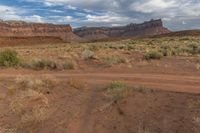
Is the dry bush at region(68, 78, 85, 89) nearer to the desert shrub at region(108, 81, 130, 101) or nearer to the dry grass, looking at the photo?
the dry grass

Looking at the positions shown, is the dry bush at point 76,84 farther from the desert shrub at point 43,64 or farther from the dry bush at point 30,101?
the desert shrub at point 43,64

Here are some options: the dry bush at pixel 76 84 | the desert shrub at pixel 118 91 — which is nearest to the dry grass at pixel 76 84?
the dry bush at pixel 76 84

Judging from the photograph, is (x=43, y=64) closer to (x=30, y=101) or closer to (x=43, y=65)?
(x=43, y=65)

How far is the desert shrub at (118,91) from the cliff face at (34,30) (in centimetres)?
13792

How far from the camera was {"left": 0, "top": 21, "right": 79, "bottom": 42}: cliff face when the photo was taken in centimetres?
15593

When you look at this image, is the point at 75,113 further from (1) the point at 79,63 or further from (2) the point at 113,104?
(1) the point at 79,63

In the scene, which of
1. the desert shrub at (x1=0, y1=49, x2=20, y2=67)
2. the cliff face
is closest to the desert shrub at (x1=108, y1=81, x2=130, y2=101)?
the desert shrub at (x1=0, y1=49, x2=20, y2=67)

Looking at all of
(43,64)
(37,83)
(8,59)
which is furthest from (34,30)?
(37,83)

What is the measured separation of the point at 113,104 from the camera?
12.1 m

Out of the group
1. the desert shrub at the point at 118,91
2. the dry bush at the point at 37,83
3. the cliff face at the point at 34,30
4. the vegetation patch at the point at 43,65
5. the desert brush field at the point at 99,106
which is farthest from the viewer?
the cliff face at the point at 34,30

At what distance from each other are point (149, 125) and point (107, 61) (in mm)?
15113

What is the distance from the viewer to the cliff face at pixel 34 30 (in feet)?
512

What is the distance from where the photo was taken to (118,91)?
42.6 ft

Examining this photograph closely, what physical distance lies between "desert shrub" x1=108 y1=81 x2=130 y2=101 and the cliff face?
137921 millimetres
